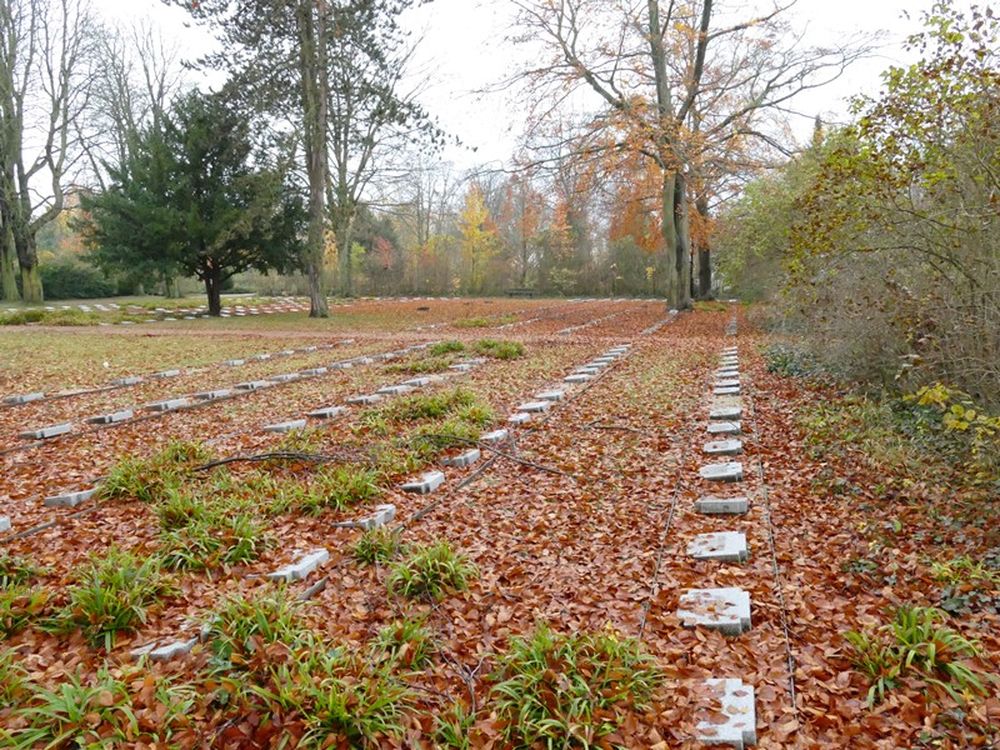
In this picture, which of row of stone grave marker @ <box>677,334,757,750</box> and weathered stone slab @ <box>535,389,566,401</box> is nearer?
row of stone grave marker @ <box>677,334,757,750</box>

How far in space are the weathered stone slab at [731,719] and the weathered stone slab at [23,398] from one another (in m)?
6.74

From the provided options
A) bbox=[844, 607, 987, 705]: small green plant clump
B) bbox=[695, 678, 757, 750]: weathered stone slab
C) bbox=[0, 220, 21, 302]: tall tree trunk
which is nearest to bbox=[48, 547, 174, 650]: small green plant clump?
bbox=[695, 678, 757, 750]: weathered stone slab

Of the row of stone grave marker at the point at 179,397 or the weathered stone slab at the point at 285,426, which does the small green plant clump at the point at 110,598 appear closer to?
the weathered stone slab at the point at 285,426

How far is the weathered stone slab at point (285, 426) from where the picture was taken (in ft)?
→ 17.5

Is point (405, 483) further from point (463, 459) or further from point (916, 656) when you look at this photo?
point (916, 656)

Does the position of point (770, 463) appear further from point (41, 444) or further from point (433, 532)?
point (41, 444)

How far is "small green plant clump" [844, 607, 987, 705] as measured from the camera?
2096mm

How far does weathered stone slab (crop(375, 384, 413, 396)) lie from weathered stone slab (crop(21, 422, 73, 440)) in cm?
271

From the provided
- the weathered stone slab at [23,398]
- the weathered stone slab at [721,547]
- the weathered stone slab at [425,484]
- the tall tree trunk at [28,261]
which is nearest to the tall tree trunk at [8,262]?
the tall tree trunk at [28,261]

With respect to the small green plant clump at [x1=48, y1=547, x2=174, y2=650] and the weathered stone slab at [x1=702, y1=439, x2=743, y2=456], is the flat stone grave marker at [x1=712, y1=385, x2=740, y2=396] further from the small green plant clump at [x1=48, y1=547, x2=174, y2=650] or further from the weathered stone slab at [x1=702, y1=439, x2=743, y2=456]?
the small green plant clump at [x1=48, y1=547, x2=174, y2=650]

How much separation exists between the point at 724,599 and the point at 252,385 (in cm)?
590

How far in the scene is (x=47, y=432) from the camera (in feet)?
17.1

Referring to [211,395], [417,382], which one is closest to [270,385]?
[211,395]

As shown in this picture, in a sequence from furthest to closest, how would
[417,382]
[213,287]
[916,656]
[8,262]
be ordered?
[8,262]
[213,287]
[417,382]
[916,656]
